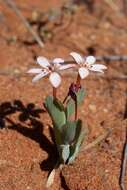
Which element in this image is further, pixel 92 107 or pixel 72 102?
pixel 92 107

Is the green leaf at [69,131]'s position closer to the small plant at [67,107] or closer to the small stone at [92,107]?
the small plant at [67,107]

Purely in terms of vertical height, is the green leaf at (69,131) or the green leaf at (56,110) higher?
the green leaf at (56,110)

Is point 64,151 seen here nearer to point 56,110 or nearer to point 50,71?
point 56,110

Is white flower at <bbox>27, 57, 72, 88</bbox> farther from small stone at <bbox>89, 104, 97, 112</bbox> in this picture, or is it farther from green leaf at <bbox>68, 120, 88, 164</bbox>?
small stone at <bbox>89, 104, 97, 112</bbox>

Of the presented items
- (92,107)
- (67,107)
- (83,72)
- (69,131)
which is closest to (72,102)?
(67,107)

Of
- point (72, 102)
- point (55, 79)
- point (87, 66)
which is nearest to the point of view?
point (55, 79)

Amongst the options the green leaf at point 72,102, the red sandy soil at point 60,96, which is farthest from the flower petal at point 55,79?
the red sandy soil at point 60,96
